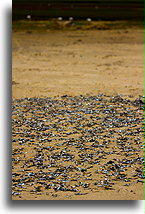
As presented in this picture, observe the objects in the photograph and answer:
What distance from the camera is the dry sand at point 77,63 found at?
22.6ft

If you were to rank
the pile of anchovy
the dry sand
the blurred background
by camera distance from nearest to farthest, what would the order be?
the pile of anchovy
the dry sand
the blurred background

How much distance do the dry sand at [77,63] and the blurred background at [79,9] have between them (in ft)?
2.45

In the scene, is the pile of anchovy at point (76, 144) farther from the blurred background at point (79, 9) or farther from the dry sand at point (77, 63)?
the blurred background at point (79, 9)

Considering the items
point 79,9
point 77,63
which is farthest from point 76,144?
point 79,9

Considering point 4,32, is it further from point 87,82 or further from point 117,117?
point 87,82

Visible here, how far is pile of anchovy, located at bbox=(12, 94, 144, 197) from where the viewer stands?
3854 millimetres

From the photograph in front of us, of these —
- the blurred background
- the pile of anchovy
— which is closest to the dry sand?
the pile of anchovy

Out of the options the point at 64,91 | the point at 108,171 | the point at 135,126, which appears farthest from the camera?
the point at 64,91

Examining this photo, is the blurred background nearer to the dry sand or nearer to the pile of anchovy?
the dry sand

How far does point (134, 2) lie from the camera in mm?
11977

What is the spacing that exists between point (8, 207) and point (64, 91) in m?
3.77

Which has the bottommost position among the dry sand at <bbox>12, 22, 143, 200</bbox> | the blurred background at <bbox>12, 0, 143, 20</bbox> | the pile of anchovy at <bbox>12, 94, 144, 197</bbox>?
the pile of anchovy at <bbox>12, 94, 144, 197</bbox>

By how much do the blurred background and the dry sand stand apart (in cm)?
75

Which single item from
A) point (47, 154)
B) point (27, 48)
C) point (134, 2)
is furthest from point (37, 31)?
point (47, 154)
